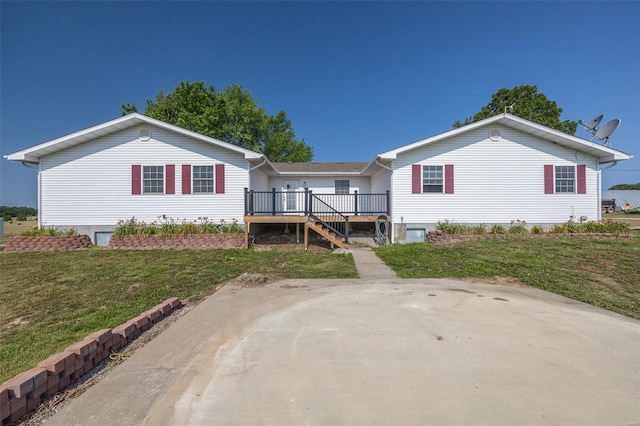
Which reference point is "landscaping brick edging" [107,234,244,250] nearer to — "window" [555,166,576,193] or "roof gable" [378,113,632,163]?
"roof gable" [378,113,632,163]

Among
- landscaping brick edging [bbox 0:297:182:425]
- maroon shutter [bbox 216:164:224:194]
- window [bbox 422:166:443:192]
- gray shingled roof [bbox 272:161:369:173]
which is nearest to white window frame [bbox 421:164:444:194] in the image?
window [bbox 422:166:443:192]

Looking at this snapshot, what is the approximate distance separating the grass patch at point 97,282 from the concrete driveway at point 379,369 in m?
1.25

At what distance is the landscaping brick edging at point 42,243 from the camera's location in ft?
35.2

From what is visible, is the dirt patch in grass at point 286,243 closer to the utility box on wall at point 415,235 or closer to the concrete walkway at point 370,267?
the concrete walkway at point 370,267

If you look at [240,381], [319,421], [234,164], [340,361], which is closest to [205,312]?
[240,381]

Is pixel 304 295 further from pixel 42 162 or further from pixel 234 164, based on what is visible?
pixel 42 162

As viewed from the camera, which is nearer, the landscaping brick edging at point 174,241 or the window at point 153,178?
the landscaping brick edging at point 174,241

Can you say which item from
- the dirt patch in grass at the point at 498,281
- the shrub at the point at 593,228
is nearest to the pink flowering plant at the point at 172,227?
the dirt patch in grass at the point at 498,281

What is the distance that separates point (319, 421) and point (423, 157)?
38.1ft

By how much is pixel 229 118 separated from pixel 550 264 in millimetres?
29837

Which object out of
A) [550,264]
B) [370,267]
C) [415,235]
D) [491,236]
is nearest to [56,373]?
[370,267]

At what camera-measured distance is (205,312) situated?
182 inches

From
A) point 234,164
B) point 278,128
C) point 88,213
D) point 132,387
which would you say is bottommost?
point 132,387

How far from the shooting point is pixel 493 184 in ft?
40.6
